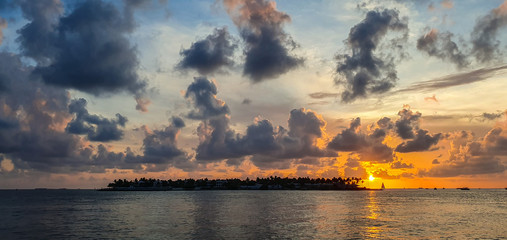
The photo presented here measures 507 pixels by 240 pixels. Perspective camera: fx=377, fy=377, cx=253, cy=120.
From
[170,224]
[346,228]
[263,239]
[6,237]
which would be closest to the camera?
[263,239]

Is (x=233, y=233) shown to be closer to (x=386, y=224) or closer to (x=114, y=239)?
(x=114, y=239)

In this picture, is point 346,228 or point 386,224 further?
point 386,224

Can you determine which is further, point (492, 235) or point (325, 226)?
point (325, 226)

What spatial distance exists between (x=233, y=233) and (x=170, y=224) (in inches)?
829

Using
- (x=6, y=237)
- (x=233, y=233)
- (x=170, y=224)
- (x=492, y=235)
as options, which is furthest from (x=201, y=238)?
(x=492, y=235)

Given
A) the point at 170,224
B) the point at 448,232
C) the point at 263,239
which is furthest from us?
the point at 170,224

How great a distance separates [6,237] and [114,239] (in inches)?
809

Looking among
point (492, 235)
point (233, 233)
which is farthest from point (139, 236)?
point (492, 235)

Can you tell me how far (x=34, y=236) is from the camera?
66.6 meters

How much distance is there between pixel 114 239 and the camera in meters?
62.9

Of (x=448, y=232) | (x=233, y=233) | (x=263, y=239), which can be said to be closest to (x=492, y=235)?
(x=448, y=232)

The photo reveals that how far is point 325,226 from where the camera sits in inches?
3142

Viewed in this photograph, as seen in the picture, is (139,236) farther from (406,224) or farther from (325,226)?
(406,224)

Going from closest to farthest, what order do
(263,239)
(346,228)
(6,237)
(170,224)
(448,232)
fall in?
(263,239)
(6,237)
(448,232)
(346,228)
(170,224)
